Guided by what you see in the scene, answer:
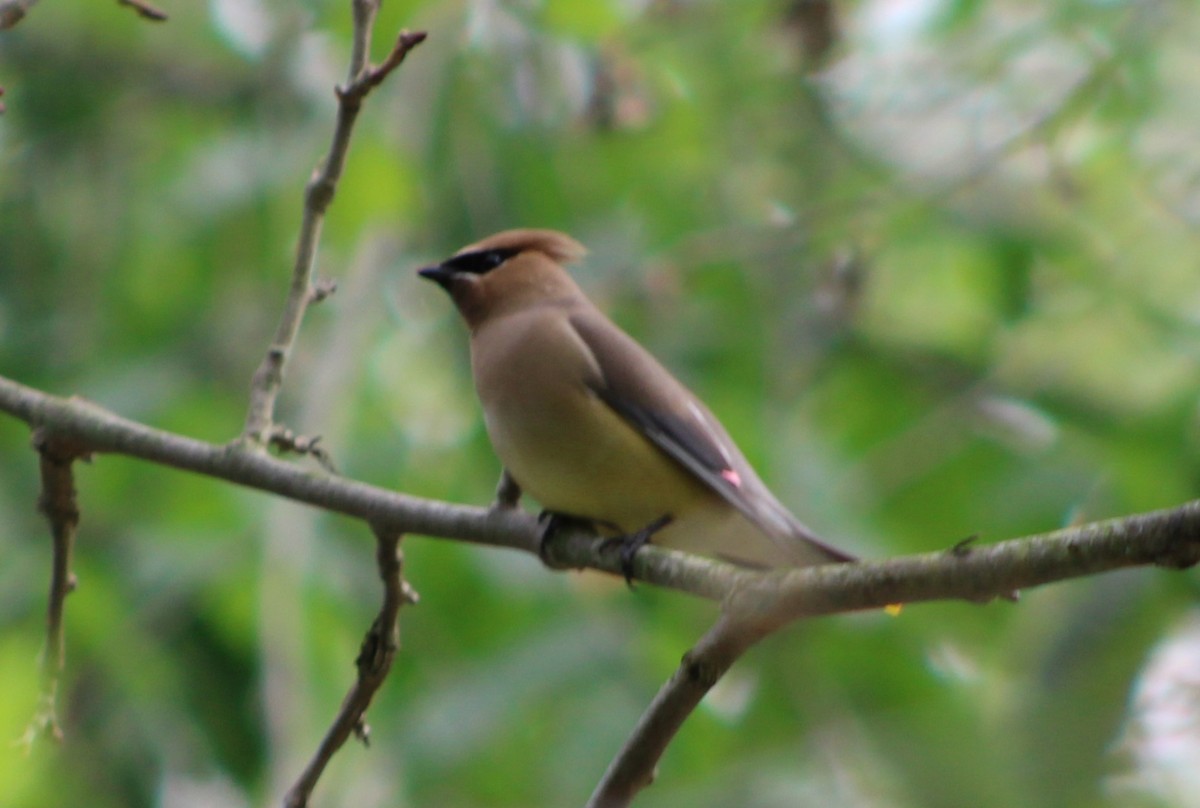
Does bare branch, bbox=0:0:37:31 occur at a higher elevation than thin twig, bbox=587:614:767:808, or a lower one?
higher

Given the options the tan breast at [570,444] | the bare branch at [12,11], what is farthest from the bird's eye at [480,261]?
the bare branch at [12,11]

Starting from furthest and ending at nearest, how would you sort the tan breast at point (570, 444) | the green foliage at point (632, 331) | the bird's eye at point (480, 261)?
the bird's eye at point (480, 261), the green foliage at point (632, 331), the tan breast at point (570, 444)

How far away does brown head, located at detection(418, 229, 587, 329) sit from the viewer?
15.4ft

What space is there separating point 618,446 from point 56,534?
1.32 m

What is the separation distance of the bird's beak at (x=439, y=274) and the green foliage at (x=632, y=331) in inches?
15.9

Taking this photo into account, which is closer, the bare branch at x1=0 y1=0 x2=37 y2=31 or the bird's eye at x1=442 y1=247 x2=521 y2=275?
the bare branch at x1=0 y1=0 x2=37 y2=31

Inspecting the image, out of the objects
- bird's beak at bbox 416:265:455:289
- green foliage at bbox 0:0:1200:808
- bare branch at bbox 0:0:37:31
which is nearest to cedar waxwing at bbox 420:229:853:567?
bird's beak at bbox 416:265:455:289

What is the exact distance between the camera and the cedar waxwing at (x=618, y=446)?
12.5ft

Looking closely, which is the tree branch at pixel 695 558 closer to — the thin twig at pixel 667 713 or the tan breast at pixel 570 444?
the thin twig at pixel 667 713

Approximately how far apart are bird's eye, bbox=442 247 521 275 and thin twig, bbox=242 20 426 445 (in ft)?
4.20

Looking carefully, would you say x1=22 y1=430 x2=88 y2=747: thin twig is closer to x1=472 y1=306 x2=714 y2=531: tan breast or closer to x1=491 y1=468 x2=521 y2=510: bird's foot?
x1=491 y1=468 x2=521 y2=510: bird's foot

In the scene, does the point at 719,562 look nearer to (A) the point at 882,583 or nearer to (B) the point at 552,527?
(A) the point at 882,583

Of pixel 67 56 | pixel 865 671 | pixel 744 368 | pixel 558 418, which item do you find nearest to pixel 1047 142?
pixel 744 368

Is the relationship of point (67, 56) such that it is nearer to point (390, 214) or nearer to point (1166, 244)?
point (390, 214)
